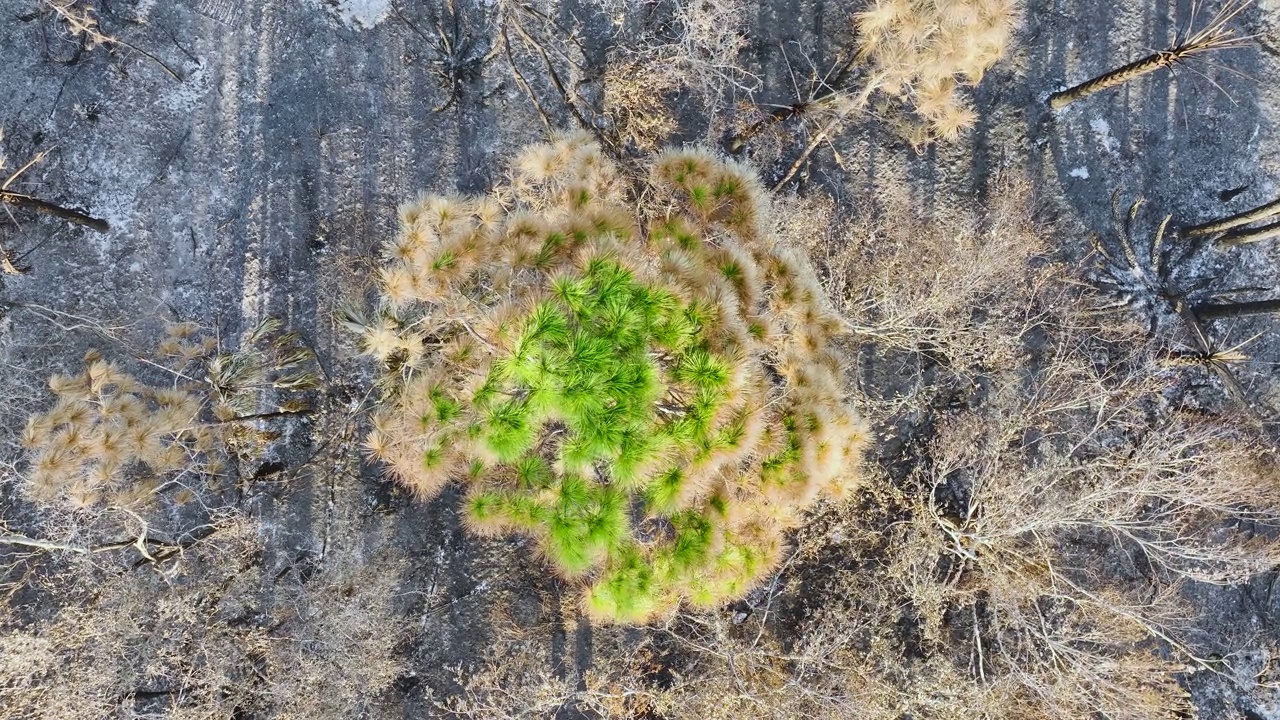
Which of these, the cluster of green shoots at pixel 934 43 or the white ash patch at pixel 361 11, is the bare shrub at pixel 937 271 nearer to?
the cluster of green shoots at pixel 934 43

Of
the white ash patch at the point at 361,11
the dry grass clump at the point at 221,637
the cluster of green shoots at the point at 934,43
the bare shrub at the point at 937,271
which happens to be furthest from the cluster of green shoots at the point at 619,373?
the white ash patch at the point at 361,11

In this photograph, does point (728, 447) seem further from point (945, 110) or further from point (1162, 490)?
point (1162, 490)

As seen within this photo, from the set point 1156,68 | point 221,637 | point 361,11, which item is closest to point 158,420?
point 221,637

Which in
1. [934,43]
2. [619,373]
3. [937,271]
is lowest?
[937,271]

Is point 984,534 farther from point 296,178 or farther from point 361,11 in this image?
Answer: point 361,11

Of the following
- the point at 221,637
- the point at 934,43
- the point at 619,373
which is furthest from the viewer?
the point at 221,637

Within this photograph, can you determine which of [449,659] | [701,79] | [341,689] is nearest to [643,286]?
[701,79]

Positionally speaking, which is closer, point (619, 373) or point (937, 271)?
point (619, 373)

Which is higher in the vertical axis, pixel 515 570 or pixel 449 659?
pixel 515 570
